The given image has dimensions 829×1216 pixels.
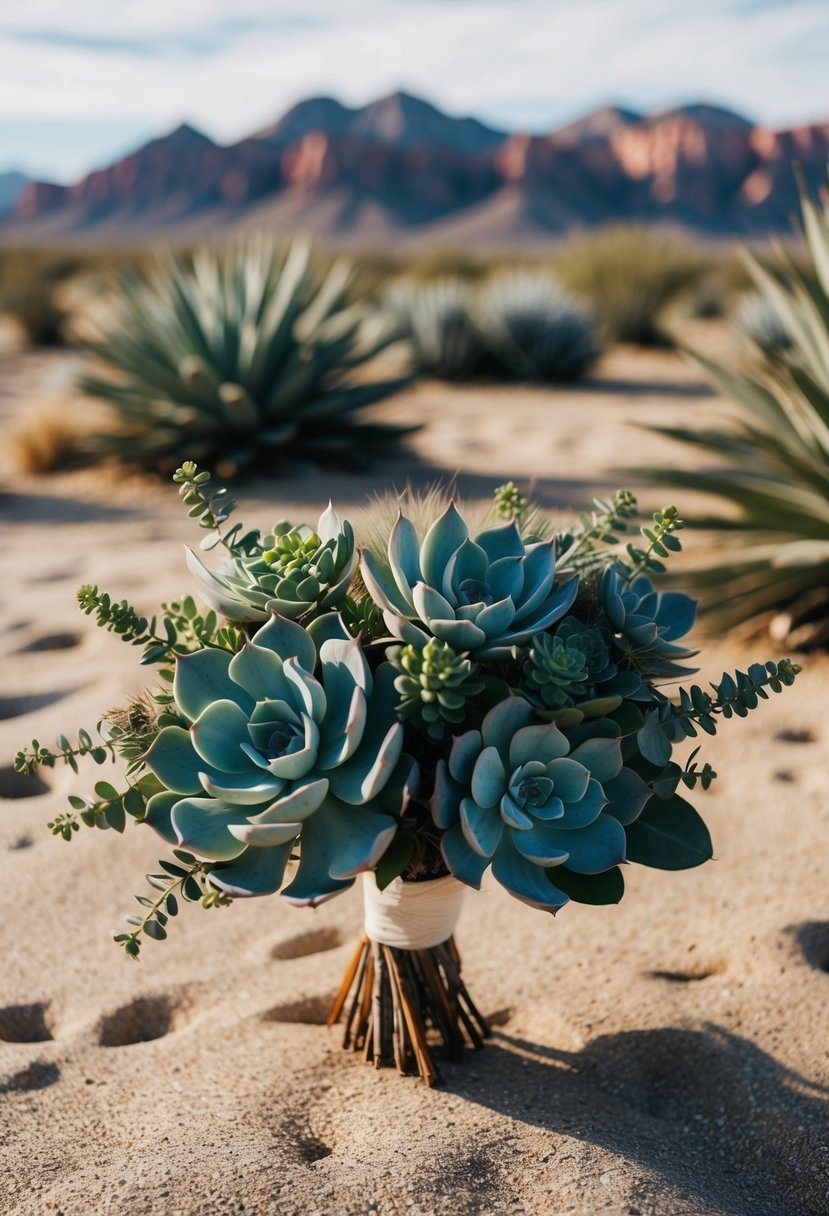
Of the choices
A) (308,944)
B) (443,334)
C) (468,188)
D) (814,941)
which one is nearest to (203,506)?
(308,944)

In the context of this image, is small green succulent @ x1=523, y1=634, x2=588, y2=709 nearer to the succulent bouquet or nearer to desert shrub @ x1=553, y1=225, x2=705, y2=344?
the succulent bouquet

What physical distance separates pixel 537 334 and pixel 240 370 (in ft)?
14.5

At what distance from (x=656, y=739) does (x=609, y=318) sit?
11.4 meters

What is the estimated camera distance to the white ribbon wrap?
1.80 metres

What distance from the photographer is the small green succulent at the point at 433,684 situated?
147 cm

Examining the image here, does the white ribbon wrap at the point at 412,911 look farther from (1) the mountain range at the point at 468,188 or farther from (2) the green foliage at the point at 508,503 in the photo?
(1) the mountain range at the point at 468,188

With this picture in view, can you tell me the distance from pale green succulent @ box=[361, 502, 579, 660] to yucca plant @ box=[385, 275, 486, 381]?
323 inches

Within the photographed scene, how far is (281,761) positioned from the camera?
1.45m

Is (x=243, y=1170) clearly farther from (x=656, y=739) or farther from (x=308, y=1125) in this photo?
(x=656, y=739)

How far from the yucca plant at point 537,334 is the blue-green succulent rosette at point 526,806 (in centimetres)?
844

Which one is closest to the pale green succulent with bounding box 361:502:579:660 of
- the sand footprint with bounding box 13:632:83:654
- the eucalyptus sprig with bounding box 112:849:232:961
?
the eucalyptus sprig with bounding box 112:849:232:961

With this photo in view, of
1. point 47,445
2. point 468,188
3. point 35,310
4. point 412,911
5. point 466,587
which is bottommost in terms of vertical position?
point 412,911

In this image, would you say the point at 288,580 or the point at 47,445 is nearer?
the point at 288,580

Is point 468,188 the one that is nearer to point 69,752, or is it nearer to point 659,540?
point 659,540
